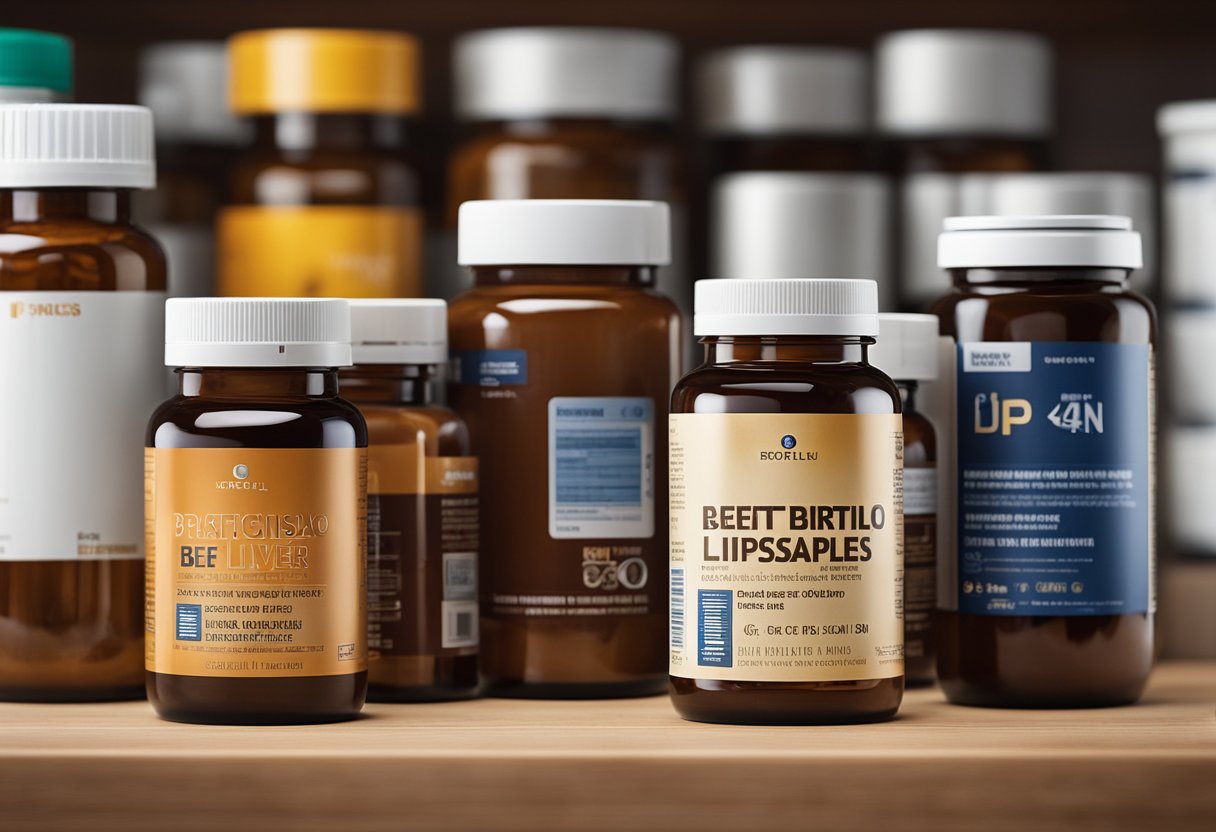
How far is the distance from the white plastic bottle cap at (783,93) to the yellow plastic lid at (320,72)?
18 centimetres

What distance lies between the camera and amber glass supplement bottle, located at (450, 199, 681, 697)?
0.79 m

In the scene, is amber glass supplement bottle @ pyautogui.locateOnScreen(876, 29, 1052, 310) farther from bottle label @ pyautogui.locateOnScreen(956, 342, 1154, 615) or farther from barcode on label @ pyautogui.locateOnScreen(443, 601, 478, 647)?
barcode on label @ pyautogui.locateOnScreen(443, 601, 478, 647)

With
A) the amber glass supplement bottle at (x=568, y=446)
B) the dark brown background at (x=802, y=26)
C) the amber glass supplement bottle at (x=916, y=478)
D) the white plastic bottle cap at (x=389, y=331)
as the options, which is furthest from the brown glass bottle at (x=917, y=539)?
the dark brown background at (x=802, y=26)

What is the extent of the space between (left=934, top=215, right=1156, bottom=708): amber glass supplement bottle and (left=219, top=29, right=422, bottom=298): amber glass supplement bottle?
30cm

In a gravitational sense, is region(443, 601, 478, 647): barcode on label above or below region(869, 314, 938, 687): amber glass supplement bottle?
below

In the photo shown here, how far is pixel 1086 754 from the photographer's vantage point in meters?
0.65

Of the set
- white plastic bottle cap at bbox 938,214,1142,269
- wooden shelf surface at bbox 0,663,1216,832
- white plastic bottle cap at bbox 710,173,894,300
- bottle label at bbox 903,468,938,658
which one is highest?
white plastic bottle cap at bbox 710,173,894,300

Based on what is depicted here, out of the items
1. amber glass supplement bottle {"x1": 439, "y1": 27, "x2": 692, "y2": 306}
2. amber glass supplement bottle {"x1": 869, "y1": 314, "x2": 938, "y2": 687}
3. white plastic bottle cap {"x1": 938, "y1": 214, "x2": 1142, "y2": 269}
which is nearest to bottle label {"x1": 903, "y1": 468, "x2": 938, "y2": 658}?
amber glass supplement bottle {"x1": 869, "y1": 314, "x2": 938, "y2": 687}

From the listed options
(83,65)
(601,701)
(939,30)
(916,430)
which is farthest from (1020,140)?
(83,65)

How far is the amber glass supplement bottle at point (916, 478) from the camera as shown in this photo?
0.79m

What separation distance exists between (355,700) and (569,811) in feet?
0.41

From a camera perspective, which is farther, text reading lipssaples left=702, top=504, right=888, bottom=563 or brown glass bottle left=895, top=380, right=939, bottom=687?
brown glass bottle left=895, top=380, right=939, bottom=687

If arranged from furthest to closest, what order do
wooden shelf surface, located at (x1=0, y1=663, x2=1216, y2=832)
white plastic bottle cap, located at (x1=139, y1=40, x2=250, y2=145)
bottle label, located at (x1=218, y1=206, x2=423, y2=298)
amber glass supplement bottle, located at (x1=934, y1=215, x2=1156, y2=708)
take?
white plastic bottle cap, located at (x1=139, y1=40, x2=250, y2=145) → bottle label, located at (x1=218, y1=206, x2=423, y2=298) → amber glass supplement bottle, located at (x1=934, y1=215, x2=1156, y2=708) → wooden shelf surface, located at (x1=0, y1=663, x2=1216, y2=832)

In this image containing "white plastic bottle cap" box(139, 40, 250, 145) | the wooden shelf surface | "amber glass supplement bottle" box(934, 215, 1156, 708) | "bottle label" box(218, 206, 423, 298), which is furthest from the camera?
"white plastic bottle cap" box(139, 40, 250, 145)
